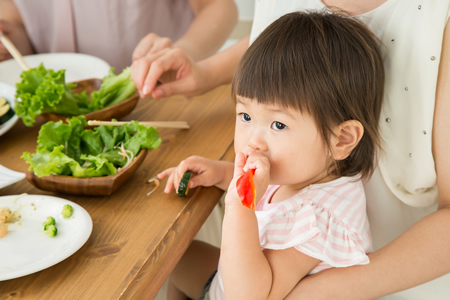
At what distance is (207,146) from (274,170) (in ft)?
1.13

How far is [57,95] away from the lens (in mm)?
1204

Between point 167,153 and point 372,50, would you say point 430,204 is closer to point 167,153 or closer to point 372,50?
point 372,50

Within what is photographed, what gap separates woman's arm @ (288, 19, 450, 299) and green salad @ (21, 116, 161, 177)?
0.50 meters

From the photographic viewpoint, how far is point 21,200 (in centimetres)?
97

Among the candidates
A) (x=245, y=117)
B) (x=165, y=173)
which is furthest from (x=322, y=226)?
(x=165, y=173)

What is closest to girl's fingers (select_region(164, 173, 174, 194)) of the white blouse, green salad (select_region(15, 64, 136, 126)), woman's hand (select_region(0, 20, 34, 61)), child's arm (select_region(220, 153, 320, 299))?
child's arm (select_region(220, 153, 320, 299))

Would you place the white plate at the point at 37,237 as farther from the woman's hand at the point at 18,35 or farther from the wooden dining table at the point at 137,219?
the woman's hand at the point at 18,35

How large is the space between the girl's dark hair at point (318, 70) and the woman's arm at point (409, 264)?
147 millimetres

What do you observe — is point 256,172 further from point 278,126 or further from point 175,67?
point 175,67

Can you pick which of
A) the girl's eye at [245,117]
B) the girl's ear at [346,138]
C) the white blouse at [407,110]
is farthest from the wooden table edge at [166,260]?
the white blouse at [407,110]

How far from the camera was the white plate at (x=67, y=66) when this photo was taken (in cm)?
159

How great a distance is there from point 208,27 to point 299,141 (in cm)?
112

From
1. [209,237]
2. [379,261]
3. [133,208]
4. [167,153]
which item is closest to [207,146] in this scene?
[167,153]

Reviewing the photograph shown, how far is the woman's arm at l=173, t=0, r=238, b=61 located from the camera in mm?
1779
